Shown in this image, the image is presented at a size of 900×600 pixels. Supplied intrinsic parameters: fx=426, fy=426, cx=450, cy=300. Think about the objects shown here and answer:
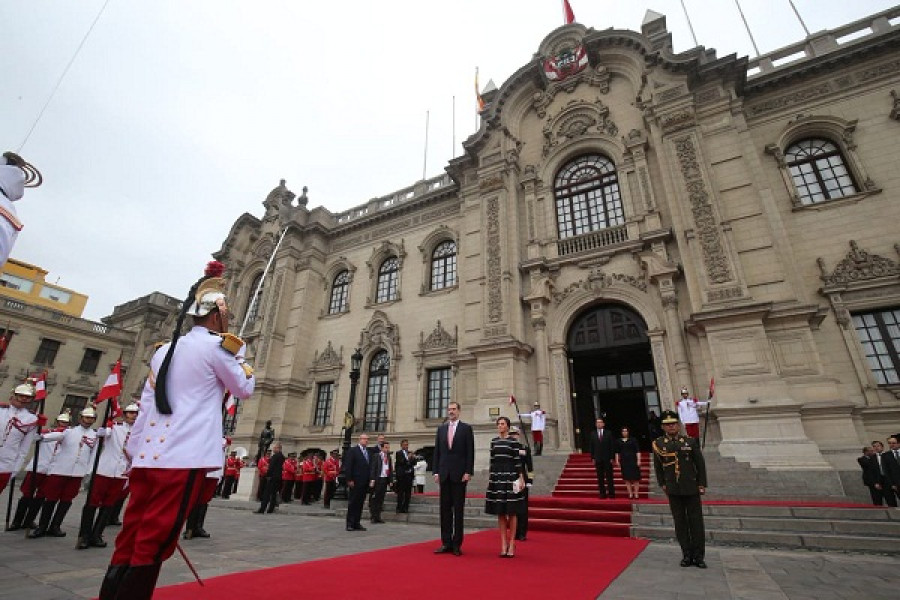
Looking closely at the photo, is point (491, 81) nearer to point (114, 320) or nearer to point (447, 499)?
point (447, 499)

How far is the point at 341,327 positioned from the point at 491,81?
43.4 feet

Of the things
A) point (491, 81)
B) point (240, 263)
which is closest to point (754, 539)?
point (491, 81)

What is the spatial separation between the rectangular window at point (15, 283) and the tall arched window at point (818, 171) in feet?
180

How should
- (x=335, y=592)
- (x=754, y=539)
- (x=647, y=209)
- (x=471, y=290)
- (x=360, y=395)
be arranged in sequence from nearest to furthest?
(x=335, y=592) < (x=754, y=539) < (x=647, y=209) < (x=471, y=290) < (x=360, y=395)

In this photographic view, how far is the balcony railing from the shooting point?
46.6 feet

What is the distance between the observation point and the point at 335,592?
3443mm

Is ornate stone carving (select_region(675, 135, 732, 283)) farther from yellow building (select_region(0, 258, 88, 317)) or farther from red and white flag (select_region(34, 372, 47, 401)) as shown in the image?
yellow building (select_region(0, 258, 88, 317))

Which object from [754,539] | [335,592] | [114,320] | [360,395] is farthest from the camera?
[114,320]

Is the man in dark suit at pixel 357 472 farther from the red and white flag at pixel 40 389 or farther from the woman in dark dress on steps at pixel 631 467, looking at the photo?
the woman in dark dress on steps at pixel 631 467

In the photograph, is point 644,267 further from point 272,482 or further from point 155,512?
point 155,512

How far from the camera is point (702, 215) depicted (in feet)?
41.0

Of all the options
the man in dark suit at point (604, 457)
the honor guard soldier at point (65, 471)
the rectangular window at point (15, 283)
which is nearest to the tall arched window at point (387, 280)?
the man in dark suit at point (604, 457)

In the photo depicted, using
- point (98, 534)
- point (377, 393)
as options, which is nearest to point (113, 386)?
point (98, 534)

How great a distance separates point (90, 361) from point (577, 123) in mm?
34501
